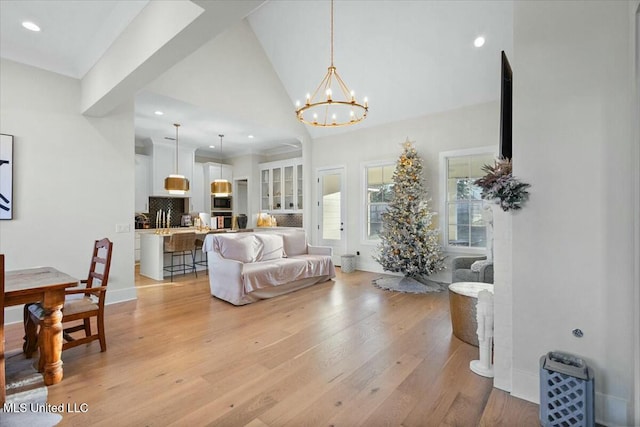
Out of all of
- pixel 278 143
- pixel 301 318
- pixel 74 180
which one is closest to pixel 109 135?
pixel 74 180

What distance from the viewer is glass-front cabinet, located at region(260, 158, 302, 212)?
7.85 metres

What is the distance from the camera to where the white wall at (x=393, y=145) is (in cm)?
494

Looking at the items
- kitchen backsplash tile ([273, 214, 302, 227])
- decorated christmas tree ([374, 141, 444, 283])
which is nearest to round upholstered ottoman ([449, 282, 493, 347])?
decorated christmas tree ([374, 141, 444, 283])

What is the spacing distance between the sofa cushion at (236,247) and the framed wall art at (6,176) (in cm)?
232

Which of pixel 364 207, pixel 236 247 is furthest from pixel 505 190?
pixel 364 207

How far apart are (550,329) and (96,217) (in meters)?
4.97

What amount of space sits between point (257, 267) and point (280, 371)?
2084mm

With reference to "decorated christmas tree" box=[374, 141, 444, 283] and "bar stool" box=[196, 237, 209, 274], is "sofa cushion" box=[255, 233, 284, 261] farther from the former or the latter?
"decorated christmas tree" box=[374, 141, 444, 283]

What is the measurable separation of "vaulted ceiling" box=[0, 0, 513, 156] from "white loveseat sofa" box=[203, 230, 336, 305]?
2.35m

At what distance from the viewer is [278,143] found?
771 cm

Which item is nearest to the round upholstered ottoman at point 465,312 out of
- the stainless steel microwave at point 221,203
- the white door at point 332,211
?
the white door at point 332,211

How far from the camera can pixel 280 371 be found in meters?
2.35

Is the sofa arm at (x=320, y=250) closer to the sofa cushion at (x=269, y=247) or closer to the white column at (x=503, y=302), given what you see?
the sofa cushion at (x=269, y=247)

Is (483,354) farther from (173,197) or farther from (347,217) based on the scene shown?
(173,197)
